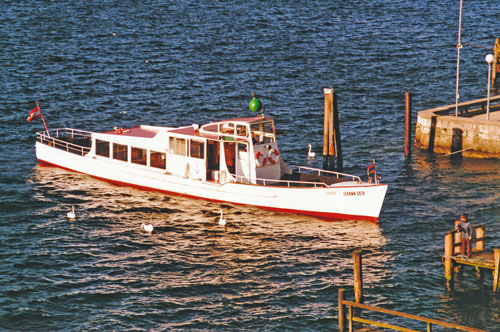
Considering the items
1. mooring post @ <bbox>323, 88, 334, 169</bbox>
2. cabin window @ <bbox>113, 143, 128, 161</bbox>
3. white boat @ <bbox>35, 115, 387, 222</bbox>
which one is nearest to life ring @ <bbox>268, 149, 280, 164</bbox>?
white boat @ <bbox>35, 115, 387, 222</bbox>

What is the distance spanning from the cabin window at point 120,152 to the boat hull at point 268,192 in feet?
1.41

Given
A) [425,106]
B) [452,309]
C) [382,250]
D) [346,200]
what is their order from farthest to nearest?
[425,106] < [346,200] < [382,250] < [452,309]

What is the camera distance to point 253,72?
3531 inches

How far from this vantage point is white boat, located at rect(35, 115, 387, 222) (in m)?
51.7

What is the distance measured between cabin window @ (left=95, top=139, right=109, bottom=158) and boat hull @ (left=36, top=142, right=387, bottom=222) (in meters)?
0.55

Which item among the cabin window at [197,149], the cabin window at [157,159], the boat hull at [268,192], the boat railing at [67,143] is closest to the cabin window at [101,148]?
the boat hull at [268,192]

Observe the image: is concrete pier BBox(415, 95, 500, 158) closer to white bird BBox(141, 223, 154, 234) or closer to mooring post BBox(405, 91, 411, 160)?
mooring post BBox(405, 91, 411, 160)

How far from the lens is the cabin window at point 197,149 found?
55.0 m

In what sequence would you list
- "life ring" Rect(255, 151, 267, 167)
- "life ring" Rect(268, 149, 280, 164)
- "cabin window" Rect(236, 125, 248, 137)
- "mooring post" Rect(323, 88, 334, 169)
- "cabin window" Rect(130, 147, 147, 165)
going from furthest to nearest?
1. "cabin window" Rect(130, 147, 147, 165)
2. "mooring post" Rect(323, 88, 334, 169)
3. "life ring" Rect(268, 149, 280, 164)
4. "cabin window" Rect(236, 125, 248, 137)
5. "life ring" Rect(255, 151, 267, 167)

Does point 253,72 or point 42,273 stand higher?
point 253,72

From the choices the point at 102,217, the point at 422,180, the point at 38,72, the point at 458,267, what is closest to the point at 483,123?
the point at 422,180

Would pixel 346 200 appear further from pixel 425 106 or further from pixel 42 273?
pixel 425 106

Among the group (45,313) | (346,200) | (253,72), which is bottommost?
(45,313)

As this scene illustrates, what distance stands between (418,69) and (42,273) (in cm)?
Answer: 5517
